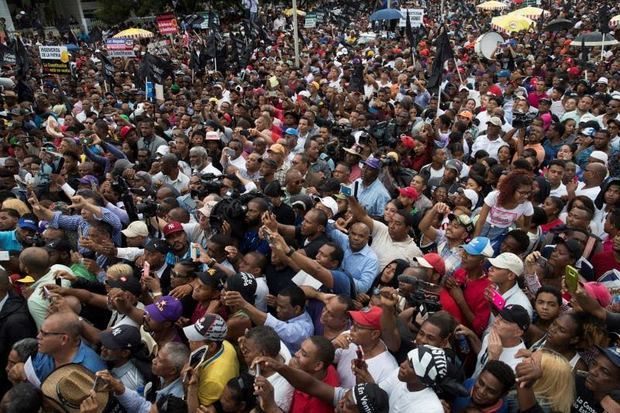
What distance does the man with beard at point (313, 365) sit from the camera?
303 centimetres

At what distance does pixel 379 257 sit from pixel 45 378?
9.27ft

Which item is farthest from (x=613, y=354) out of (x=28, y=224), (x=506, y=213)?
(x=28, y=224)

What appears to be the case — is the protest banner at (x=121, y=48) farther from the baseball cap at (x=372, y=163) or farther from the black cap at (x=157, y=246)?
the black cap at (x=157, y=246)

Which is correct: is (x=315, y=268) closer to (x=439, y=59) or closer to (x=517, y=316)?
(x=517, y=316)

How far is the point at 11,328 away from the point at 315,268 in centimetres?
227

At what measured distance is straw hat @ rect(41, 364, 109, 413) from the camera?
302 centimetres

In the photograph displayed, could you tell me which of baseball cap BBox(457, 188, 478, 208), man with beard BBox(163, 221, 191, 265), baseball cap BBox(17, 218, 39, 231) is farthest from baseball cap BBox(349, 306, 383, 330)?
baseball cap BBox(17, 218, 39, 231)

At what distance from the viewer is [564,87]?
11.5 meters

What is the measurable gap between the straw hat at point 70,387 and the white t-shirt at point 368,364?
4.63ft

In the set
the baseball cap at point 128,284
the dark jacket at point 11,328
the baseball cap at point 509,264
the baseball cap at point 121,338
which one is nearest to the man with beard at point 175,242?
the baseball cap at point 128,284

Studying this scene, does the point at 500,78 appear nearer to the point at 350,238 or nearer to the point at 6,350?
the point at 350,238

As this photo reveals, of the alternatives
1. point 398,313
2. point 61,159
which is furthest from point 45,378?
point 61,159

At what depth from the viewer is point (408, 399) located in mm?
2822

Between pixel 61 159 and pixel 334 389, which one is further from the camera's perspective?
pixel 61 159
